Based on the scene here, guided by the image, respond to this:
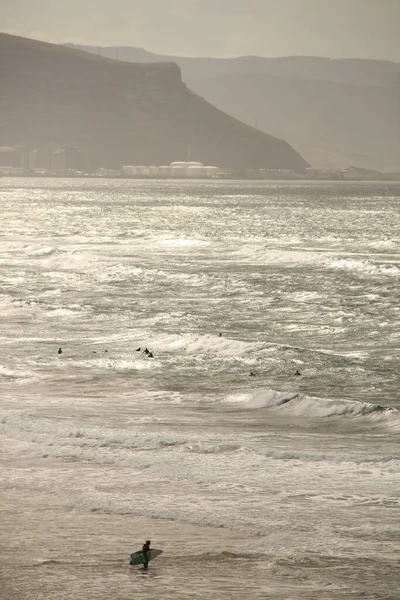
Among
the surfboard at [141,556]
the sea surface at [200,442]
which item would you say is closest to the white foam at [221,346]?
the sea surface at [200,442]

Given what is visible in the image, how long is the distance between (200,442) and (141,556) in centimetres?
642

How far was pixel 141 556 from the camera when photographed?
39.6 feet

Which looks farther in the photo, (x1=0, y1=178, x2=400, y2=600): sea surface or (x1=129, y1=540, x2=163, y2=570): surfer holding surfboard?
(x1=0, y1=178, x2=400, y2=600): sea surface

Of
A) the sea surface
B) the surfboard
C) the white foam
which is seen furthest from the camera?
the white foam

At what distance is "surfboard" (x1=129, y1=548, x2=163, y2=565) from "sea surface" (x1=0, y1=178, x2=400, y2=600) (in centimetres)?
17

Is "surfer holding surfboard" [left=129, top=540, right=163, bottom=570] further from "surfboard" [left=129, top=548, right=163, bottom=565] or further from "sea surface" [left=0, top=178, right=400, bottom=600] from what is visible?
"sea surface" [left=0, top=178, right=400, bottom=600]

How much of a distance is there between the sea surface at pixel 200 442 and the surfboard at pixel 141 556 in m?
0.17

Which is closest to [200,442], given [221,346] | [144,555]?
[144,555]

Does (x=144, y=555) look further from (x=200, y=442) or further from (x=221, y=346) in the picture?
(x=221, y=346)

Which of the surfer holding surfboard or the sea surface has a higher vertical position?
the surfer holding surfboard

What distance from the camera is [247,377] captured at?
2598cm

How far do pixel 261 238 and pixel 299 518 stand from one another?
2943 inches

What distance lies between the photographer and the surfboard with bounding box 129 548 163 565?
12038 millimetres

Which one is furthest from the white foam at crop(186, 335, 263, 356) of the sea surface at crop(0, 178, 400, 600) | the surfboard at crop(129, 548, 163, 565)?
the surfboard at crop(129, 548, 163, 565)
